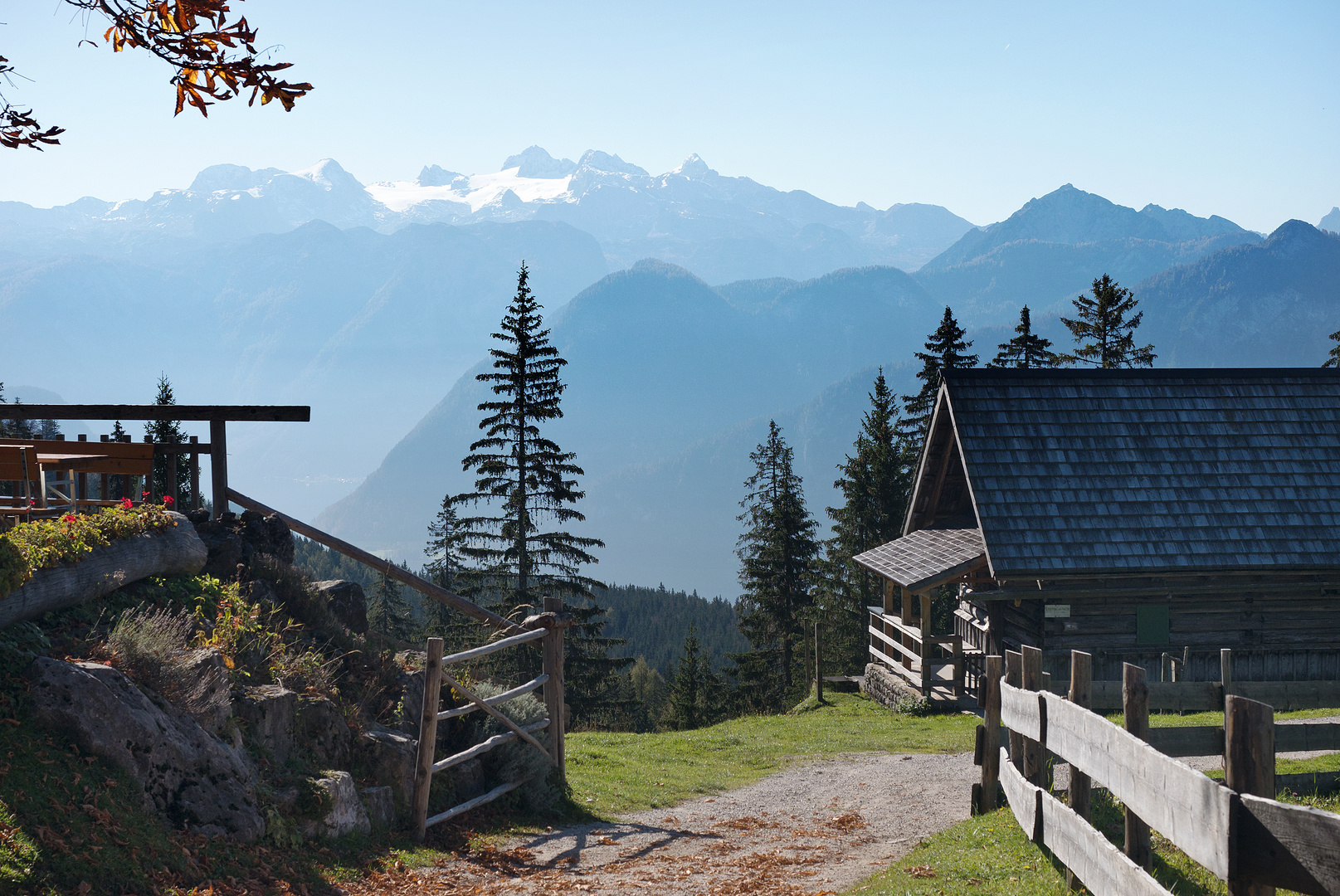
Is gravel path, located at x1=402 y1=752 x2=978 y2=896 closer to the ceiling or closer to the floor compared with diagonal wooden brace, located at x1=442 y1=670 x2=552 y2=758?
closer to the floor

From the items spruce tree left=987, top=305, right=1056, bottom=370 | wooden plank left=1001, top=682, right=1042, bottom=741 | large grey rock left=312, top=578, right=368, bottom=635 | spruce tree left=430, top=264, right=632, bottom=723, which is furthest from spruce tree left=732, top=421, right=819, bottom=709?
wooden plank left=1001, top=682, right=1042, bottom=741

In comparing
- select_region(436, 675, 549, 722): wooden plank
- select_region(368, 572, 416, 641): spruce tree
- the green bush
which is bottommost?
select_region(368, 572, 416, 641): spruce tree

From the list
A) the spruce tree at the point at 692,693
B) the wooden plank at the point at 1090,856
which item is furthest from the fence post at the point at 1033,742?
the spruce tree at the point at 692,693

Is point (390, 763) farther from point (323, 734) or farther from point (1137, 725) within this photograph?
point (1137, 725)

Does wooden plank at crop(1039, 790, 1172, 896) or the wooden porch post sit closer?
wooden plank at crop(1039, 790, 1172, 896)

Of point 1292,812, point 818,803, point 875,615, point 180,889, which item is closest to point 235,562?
point 180,889

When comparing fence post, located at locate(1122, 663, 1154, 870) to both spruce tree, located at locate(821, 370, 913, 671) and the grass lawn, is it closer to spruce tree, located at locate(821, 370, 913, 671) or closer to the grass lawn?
the grass lawn

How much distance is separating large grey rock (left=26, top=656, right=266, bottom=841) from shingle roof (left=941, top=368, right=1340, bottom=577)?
1517 cm

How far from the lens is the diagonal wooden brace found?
32.8 ft

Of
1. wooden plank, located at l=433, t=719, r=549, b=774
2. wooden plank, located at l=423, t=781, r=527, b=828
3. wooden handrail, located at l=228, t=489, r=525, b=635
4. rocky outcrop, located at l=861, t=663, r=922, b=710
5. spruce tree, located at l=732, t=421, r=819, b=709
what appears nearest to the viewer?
wooden plank, located at l=423, t=781, r=527, b=828

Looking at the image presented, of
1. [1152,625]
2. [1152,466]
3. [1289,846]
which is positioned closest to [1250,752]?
[1289,846]

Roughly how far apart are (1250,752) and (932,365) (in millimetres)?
35516

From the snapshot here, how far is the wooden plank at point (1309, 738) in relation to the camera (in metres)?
Answer: 6.91

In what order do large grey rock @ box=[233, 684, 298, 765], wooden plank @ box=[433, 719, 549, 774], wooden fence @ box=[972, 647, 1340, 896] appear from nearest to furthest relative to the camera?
wooden fence @ box=[972, 647, 1340, 896], large grey rock @ box=[233, 684, 298, 765], wooden plank @ box=[433, 719, 549, 774]
